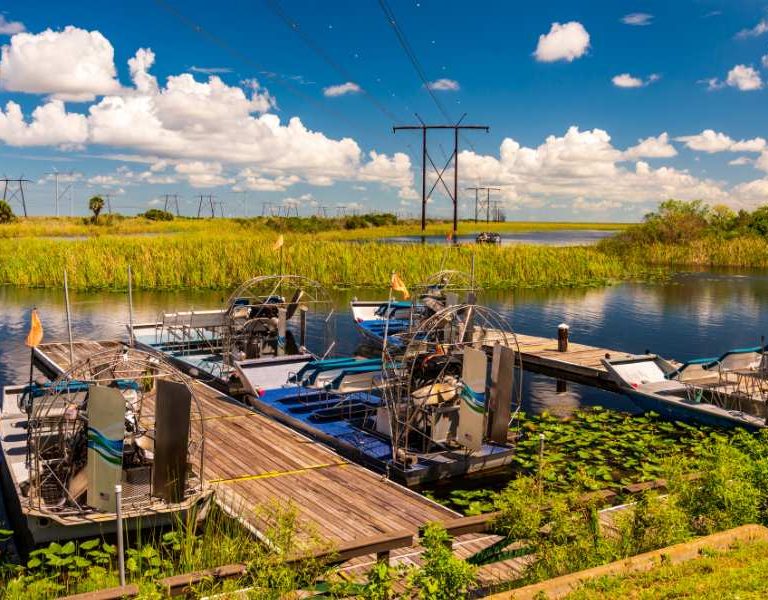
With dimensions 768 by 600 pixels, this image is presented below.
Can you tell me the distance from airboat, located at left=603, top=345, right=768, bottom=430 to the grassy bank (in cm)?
2139

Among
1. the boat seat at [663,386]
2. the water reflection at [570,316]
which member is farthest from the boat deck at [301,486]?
the boat seat at [663,386]

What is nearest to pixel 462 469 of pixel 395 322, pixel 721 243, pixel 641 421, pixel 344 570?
pixel 344 570

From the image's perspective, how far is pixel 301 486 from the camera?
40.4ft

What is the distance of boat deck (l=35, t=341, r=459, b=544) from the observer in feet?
35.4

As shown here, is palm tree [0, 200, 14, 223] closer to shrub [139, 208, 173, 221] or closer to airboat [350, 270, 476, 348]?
shrub [139, 208, 173, 221]

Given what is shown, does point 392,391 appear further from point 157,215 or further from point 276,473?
point 157,215

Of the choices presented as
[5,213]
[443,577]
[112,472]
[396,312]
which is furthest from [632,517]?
[5,213]

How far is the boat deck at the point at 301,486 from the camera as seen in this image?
10781 mm

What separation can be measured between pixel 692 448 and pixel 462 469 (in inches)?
244

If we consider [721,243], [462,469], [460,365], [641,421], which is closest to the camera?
[462,469]

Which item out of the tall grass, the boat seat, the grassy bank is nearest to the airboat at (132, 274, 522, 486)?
the boat seat

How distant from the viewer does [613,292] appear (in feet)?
155

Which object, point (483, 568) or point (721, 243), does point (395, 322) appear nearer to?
point (483, 568)

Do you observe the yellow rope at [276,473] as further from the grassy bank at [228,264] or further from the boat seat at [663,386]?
the grassy bank at [228,264]
